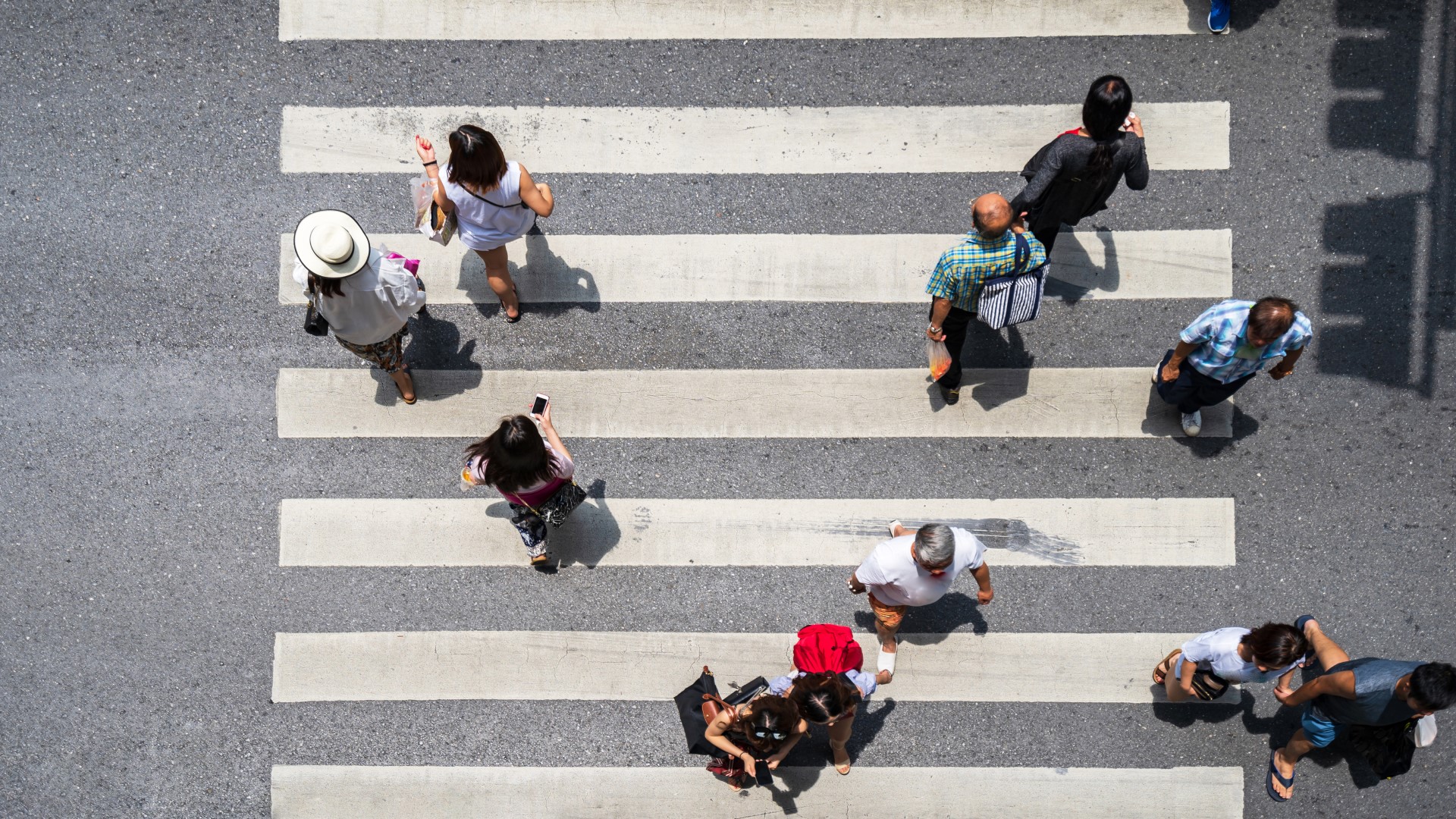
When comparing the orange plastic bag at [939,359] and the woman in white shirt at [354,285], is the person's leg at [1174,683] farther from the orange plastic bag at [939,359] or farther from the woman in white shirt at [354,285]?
the woman in white shirt at [354,285]

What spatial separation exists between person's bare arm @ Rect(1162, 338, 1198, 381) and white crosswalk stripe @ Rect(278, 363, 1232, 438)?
0.49 m

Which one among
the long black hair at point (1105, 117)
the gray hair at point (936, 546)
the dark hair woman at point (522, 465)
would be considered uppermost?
the long black hair at point (1105, 117)

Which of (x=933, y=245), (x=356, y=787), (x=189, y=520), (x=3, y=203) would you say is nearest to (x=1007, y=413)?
(x=933, y=245)

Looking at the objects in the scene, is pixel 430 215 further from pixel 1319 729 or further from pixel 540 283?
pixel 1319 729

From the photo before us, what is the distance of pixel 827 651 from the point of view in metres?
4.51

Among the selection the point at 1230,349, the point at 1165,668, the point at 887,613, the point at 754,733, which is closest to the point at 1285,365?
the point at 1230,349

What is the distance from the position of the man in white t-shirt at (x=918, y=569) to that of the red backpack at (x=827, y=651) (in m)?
0.37

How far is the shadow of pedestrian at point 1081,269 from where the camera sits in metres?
5.66

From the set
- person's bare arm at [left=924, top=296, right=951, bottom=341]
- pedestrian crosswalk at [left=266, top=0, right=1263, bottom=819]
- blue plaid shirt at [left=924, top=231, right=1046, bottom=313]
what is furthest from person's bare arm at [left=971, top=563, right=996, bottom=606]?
blue plaid shirt at [left=924, top=231, right=1046, bottom=313]

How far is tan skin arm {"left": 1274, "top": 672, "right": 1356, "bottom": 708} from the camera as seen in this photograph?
4746 mm

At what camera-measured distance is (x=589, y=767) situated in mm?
5473

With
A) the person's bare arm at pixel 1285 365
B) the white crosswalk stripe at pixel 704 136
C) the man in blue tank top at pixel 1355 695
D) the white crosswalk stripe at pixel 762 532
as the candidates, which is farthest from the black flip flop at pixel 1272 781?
the white crosswalk stripe at pixel 704 136

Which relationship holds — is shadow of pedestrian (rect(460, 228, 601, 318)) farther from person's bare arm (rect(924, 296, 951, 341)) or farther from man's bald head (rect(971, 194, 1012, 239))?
man's bald head (rect(971, 194, 1012, 239))

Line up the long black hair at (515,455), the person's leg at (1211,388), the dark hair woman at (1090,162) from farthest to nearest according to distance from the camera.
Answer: the person's leg at (1211,388)
the dark hair woman at (1090,162)
the long black hair at (515,455)
